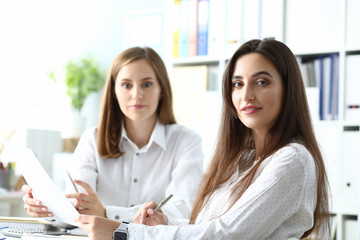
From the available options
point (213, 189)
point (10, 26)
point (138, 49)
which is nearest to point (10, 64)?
point (10, 26)

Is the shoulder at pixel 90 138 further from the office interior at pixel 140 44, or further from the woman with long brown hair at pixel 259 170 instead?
the office interior at pixel 140 44

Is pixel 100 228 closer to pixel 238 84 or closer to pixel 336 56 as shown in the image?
pixel 238 84

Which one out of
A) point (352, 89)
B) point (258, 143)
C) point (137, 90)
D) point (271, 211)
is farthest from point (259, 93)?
point (352, 89)

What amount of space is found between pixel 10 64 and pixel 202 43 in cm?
192

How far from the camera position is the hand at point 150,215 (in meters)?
1.36

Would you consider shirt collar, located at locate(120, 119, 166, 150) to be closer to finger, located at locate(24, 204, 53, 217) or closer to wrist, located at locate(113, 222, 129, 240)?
finger, located at locate(24, 204, 53, 217)

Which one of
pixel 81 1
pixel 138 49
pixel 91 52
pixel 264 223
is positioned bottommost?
pixel 264 223

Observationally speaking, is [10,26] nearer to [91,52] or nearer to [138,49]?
[91,52]

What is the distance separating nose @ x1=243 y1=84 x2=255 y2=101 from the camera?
127 cm

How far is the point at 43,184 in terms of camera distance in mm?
1355

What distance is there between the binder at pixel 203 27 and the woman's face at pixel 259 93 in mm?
1553

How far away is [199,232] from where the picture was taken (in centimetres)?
106

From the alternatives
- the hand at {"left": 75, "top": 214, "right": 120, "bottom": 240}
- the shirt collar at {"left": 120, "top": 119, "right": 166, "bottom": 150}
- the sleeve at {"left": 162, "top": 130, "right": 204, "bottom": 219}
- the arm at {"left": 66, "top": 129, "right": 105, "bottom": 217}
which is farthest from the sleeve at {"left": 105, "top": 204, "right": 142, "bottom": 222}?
the hand at {"left": 75, "top": 214, "right": 120, "bottom": 240}

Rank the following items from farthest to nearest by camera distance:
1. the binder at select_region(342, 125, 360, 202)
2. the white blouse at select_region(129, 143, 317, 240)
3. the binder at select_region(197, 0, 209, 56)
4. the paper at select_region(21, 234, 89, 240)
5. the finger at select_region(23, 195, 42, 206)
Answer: the binder at select_region(197, 0, 209, 56) → the binder at select_region(342, 125, 360, 202) → the finger at select_region(23, 195, 42, 206) → the paper at select_region(21, 234, 89, 240) → the white blouse at select_region(129, 143, 317, 240)
